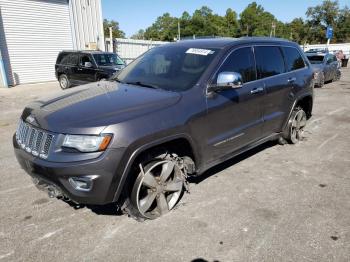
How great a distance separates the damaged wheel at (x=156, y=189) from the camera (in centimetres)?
314

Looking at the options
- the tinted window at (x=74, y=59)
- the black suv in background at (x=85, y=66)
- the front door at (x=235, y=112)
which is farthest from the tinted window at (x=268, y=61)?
the tinted window at (x=74, y=59)

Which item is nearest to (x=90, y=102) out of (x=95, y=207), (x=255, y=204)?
(x=95, y=207)

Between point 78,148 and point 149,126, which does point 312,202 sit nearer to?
point 149,126

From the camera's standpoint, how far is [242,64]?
420 cm

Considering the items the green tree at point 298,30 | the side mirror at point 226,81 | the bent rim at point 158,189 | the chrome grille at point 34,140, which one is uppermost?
the green tree at point 298,30

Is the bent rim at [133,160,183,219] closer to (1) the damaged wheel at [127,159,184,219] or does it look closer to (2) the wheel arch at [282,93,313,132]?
(1) the damaged wheel at [127,159,184,219]

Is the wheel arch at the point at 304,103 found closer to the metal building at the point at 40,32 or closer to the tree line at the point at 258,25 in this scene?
→ the metal building at the point at 40,32

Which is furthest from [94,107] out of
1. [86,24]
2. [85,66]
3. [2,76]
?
[86,24]

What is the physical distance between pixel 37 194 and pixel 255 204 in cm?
264

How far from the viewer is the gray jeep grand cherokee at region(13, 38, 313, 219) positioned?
2775mm

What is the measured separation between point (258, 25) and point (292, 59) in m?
99.5

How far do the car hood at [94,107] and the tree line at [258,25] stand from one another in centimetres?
7402

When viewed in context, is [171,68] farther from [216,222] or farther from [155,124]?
[216,222]

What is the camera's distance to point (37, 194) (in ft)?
12.9
